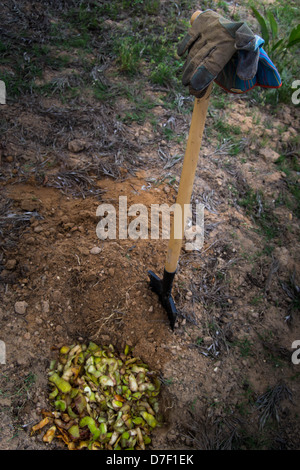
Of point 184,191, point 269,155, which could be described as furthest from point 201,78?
point 269,155

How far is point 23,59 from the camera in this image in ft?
10.4

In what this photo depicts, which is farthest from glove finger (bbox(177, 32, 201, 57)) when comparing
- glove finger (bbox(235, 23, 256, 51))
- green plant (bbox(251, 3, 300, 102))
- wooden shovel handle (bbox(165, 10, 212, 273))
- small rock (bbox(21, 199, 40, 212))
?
green plant (bbox(251, 3, 300, 102))

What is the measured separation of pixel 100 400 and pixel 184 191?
43.9 inches

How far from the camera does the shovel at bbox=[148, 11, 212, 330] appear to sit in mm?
1428

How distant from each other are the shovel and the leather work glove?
0.09m

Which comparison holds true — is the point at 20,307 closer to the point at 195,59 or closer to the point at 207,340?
the point at 207,340

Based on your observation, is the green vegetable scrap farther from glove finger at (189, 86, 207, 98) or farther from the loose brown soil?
glove finger at (189, 86, 207, 98)

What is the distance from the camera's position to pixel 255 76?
1374 millimetres

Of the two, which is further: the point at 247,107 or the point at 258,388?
the point at 247,107

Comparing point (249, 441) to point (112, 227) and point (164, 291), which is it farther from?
point (112, 227)

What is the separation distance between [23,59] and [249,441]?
3.35 metres

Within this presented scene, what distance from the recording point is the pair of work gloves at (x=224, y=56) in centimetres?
120

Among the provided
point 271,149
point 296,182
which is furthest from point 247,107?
point 296,182
